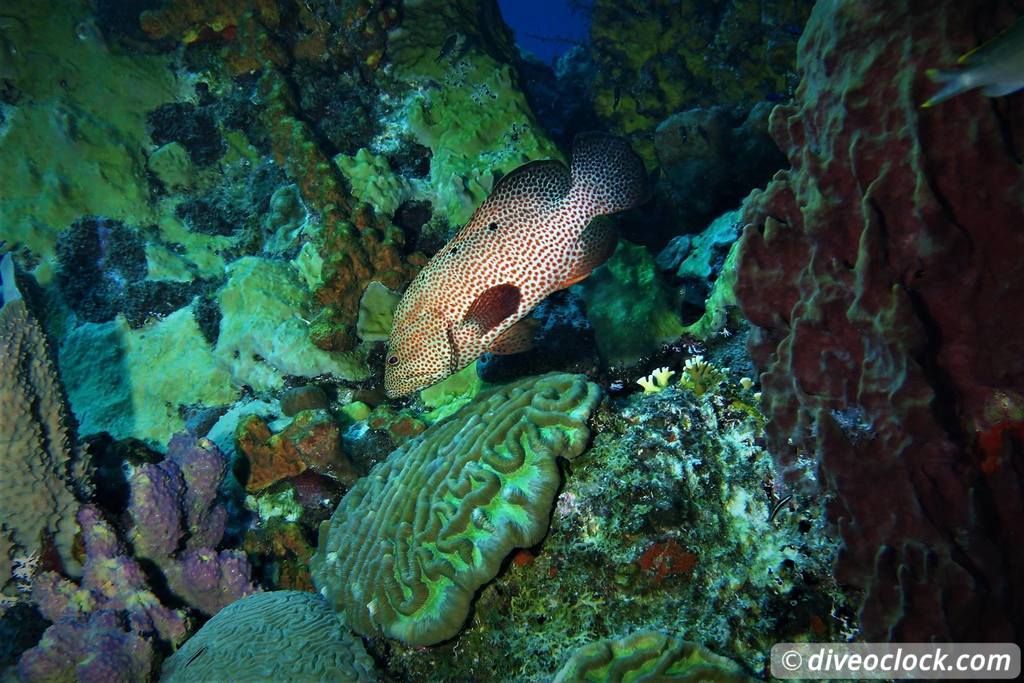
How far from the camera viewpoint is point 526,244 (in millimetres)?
4160

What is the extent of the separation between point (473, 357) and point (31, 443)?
2.97m

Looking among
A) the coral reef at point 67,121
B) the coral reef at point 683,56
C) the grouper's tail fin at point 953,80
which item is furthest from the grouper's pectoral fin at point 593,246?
the coral reef at point 683,56

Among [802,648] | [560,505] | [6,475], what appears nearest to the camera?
[802,648]

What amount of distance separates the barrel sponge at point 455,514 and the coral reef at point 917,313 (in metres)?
1.39

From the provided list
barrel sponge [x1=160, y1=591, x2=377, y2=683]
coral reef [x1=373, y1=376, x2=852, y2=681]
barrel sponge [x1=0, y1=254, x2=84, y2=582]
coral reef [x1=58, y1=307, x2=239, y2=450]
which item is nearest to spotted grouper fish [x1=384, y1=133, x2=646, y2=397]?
coral reef [x1=373, y1=376, x2=852, y2=681]

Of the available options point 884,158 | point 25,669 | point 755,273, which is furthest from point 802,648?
point 25,669

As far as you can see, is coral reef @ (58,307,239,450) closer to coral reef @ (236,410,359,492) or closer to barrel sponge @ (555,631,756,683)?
coral reef @ (236,410,359,492)

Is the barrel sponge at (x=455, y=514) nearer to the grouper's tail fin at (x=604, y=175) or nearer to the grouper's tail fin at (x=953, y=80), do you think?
the grouper's tail fin at (x=604, y=175)

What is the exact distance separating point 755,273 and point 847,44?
107 cm

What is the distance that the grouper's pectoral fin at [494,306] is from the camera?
422 cm

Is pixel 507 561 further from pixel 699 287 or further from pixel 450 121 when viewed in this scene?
pixel 450 121

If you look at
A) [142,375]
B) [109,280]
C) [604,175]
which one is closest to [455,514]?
[604,175]

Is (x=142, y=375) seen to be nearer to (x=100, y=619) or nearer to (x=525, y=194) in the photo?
(x=100, y=619)

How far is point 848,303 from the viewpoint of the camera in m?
2.42
